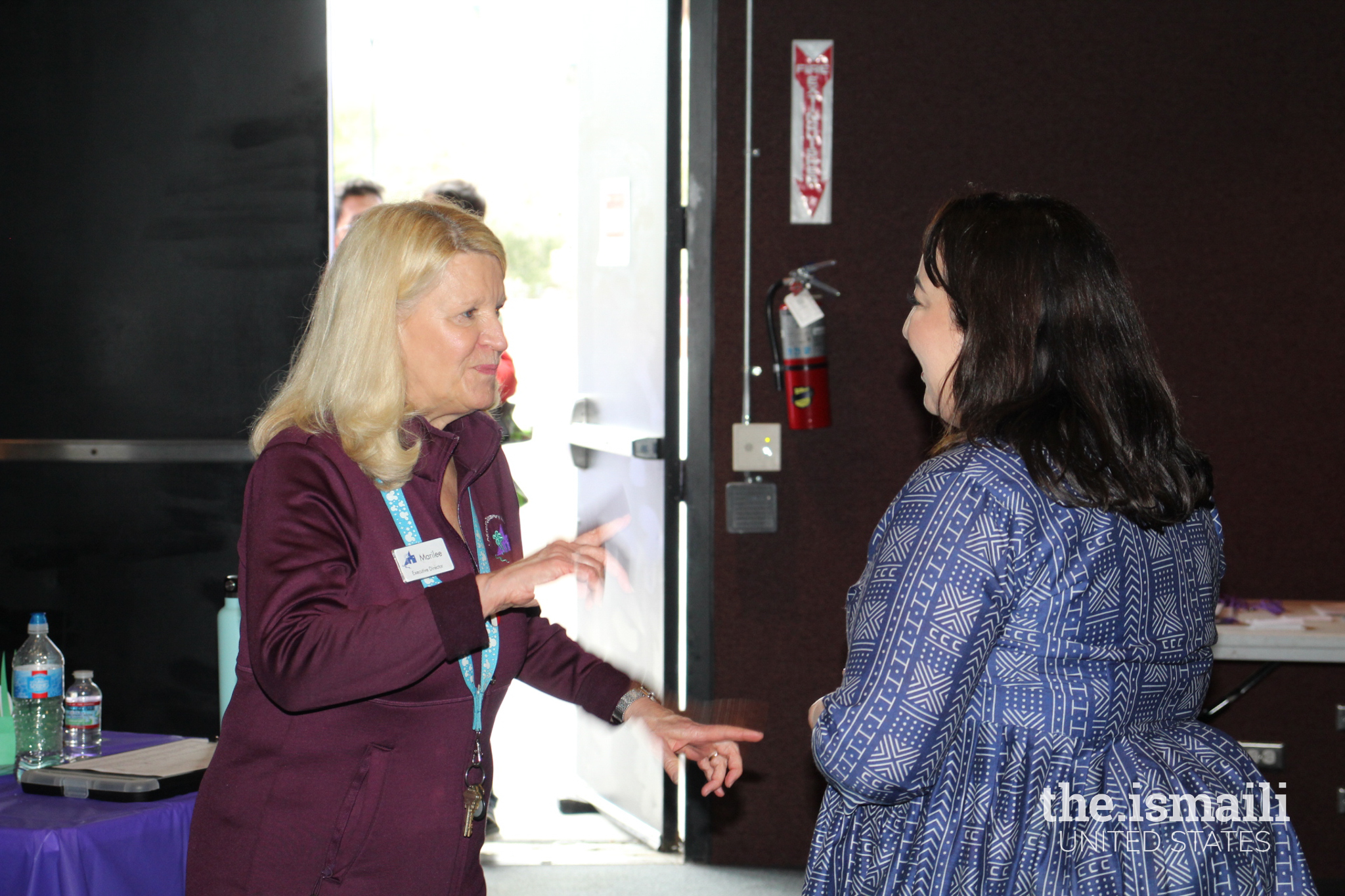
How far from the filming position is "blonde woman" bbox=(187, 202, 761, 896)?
1.41 meters

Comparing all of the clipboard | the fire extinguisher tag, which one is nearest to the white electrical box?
the fire extinguisher tag

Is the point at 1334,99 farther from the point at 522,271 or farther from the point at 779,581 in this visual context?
Result: the point at 522,271

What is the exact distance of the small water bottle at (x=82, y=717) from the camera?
2105 millimetres

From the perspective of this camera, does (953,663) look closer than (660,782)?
Yes

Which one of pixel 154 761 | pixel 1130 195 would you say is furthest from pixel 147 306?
pixel 1130 195

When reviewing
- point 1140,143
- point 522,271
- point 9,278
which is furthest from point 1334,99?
point 522,271

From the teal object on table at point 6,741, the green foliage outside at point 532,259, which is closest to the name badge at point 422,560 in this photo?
the teal object on table at point 6,741

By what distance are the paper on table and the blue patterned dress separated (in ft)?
3.91

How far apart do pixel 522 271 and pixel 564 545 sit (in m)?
7.08

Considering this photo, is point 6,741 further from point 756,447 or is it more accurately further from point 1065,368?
point 756,447

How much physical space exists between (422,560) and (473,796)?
0.35m

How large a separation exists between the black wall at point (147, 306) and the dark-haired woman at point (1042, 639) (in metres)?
2.31

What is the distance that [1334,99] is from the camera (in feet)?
11.7

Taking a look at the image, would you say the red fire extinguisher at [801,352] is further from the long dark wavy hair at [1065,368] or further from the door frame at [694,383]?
the long dark wavy hair at [1065,368]
